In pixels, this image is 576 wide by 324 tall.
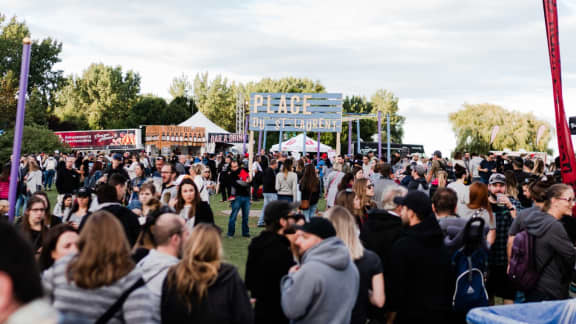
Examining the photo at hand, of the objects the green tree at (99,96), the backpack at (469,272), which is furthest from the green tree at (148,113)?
the backpack at (469,272)

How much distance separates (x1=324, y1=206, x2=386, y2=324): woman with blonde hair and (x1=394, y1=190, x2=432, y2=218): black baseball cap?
0.60 meters

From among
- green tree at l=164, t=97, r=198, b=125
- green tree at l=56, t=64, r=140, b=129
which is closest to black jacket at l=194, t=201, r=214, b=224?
green tree at l=164, t=97, r=198, b=125

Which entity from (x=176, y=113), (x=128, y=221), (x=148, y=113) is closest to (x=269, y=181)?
(x=128, y=221)

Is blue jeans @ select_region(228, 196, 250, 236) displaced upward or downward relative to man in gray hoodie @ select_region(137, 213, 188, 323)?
downward

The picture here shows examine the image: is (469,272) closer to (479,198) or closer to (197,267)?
(479,198)

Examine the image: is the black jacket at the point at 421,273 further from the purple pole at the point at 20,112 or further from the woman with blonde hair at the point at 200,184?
the purple pole at the point at 20,112

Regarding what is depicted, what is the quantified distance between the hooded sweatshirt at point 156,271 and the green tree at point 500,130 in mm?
61662

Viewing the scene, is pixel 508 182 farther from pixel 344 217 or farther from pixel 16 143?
pixel 16 143

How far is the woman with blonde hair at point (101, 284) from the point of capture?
296 cm

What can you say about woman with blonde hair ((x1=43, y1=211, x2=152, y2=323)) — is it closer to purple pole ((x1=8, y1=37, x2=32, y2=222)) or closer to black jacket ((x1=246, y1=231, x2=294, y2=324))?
black jacket ((x1=246, y1=231, x2=294, y2=324))

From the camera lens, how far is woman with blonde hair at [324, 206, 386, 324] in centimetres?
422

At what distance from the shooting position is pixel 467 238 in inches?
206

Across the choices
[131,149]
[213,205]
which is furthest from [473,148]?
[213,205]

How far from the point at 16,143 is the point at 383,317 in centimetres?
401
